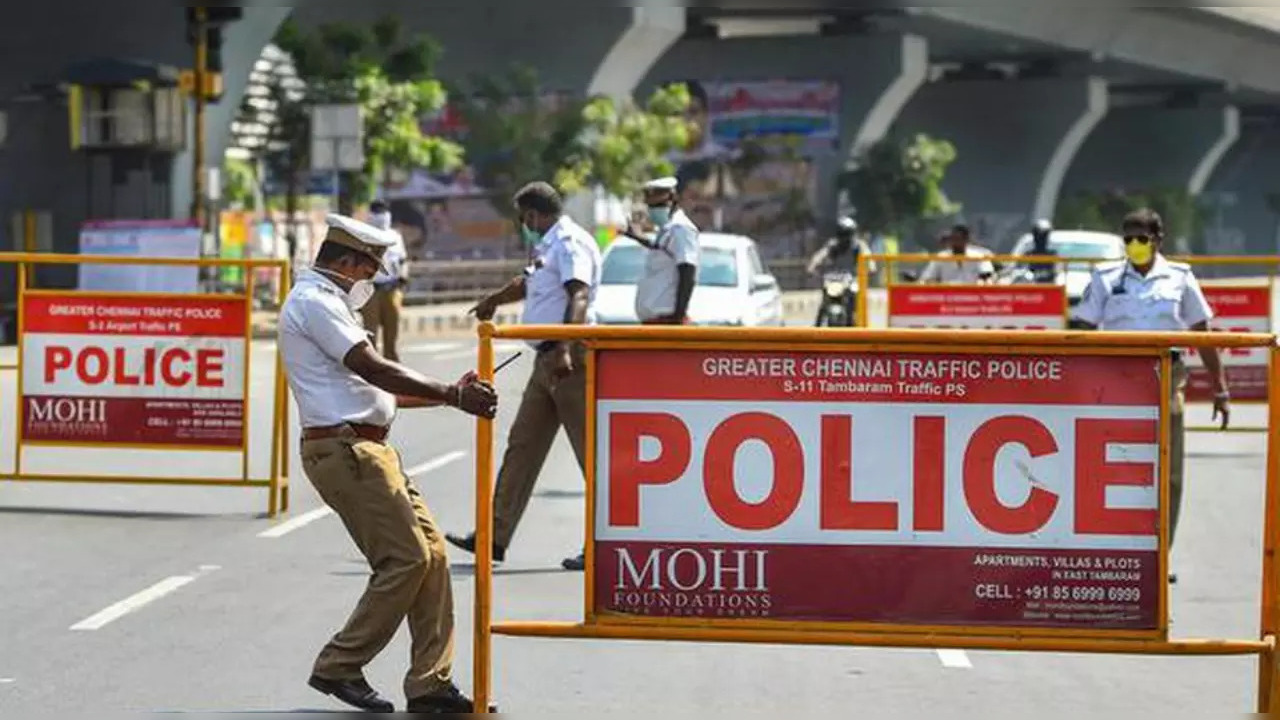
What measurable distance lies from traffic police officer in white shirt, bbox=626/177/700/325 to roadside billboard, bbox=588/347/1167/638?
22.2ft

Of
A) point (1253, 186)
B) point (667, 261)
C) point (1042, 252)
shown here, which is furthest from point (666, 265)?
point (1253, 186)

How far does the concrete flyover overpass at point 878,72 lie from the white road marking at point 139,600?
87.5 feet

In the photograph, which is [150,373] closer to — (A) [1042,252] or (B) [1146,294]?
(B) [1146,294]

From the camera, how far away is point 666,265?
14891 mm

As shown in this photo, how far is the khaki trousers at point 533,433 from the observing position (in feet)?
41.2

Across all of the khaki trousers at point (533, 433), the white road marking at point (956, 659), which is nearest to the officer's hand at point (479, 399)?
the white road marking at point (956, 659)

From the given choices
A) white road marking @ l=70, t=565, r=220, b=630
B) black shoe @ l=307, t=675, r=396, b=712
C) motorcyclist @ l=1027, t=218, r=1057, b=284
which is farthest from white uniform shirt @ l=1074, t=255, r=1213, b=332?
motorcyclist @ l=1027, t=218, r=1057, b=284

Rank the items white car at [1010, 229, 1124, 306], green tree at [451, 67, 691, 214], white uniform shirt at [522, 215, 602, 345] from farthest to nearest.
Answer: green tree at [451, 67, 691, 214], white car at [1010, 229, 1124, 306], white uniform shirt at [522, 215, 602, 345]

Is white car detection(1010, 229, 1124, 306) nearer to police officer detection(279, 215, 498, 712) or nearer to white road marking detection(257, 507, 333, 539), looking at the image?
white road marking detection(257, 507, 333, 539)

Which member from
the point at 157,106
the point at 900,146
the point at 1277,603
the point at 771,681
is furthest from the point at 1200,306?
the point at 900,146

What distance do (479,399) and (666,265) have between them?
281 inches

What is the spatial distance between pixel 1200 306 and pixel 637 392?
19.2 ft

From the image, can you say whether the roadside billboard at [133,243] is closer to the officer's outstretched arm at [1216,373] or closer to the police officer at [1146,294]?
the officer's outstretched arm at [1216,373]

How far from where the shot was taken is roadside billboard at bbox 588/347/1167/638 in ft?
24.9
